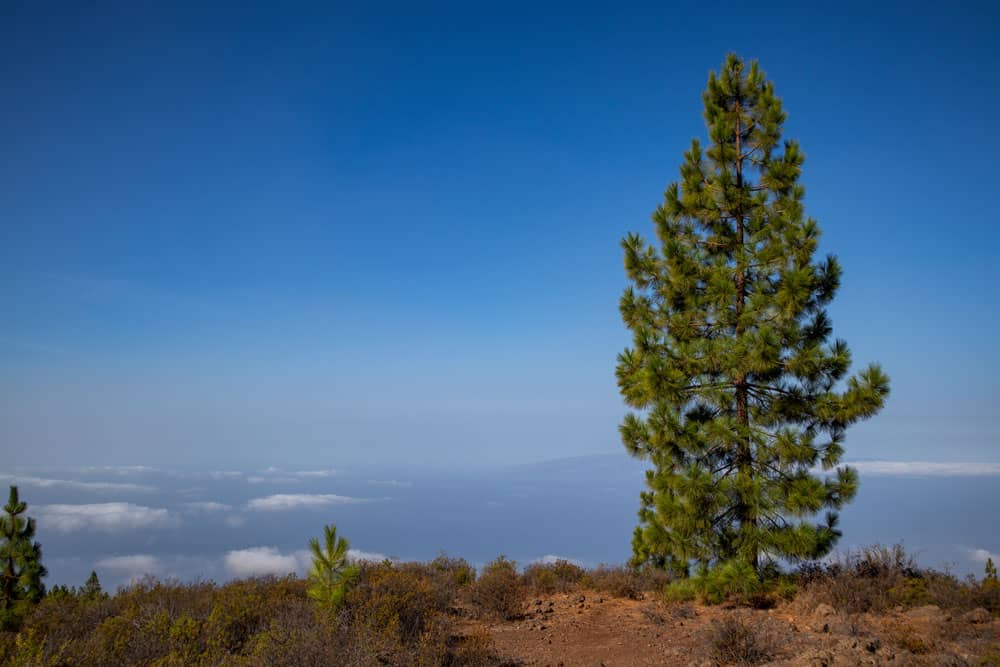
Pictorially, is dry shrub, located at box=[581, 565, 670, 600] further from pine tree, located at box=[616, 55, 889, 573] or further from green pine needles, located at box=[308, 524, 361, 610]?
green pine needles, located at box=[308, 524, 361, 610]

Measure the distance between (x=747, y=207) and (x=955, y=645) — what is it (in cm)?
938

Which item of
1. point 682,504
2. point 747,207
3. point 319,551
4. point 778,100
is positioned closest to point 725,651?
point 682,504

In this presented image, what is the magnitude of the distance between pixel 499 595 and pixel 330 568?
3.90 metres

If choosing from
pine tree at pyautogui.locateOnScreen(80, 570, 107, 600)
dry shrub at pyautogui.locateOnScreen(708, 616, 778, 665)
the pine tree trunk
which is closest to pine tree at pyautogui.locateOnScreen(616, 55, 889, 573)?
the pine tree trunk

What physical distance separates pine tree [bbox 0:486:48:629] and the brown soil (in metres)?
12.4

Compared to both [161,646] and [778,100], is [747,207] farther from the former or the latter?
[161,646]

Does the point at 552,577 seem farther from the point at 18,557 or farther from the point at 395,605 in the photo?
the point at 18,557

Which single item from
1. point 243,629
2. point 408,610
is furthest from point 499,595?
point 243,629

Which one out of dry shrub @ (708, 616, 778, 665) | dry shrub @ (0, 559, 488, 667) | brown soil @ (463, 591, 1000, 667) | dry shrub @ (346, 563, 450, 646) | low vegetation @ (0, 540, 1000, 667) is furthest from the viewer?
dry shrub @ (346, 563, 450, 646)

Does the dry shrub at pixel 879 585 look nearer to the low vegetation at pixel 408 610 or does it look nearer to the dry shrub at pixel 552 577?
the low vegetation at pixel 408 610

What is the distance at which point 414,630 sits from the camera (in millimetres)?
10430

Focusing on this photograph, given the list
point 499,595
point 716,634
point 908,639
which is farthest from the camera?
point 499,595

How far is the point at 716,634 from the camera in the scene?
368 inches

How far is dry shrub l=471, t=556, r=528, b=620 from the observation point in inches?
498
